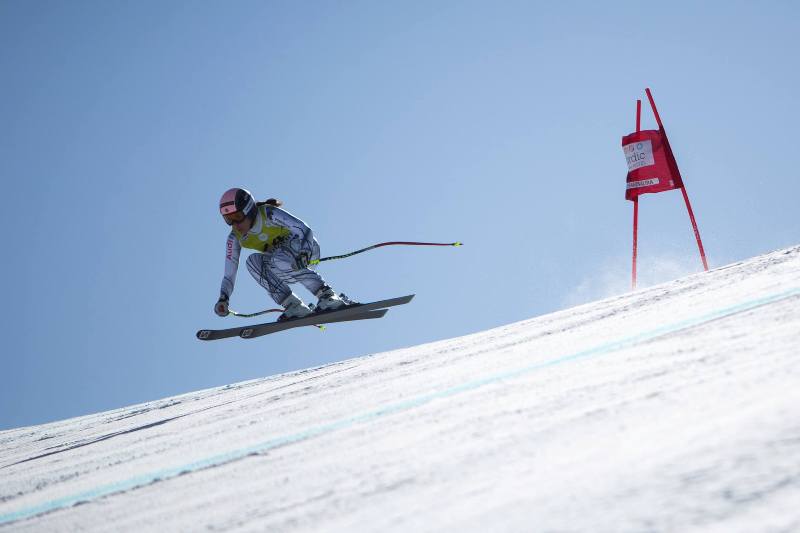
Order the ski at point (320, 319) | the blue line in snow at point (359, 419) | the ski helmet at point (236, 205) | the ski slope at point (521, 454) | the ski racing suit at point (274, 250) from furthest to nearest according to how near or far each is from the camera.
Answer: the ski at point (320, 319), the ski racing suit at point (274, 250), the ski helmet at point (236, 205), the blue line in snow at point (359, 419), the ski slope at point (521, 454)

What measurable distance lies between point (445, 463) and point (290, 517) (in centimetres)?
36

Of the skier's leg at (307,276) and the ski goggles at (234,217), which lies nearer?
the ski goggles at (234,217)

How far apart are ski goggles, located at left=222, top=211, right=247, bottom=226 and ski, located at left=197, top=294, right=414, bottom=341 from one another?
1246 mm

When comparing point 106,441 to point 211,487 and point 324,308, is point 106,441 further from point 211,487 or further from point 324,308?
point 324,308

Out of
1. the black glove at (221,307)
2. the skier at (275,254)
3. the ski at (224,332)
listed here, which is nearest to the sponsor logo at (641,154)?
the ski at (224,332)

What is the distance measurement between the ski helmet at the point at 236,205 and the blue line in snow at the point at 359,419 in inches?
239

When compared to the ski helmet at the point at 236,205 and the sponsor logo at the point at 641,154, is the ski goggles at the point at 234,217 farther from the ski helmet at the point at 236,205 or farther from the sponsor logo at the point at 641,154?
the sponsor logo at the point at 641,154

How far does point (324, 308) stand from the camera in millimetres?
9086

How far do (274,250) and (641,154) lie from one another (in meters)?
5.39

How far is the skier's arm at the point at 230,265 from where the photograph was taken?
8969 millimetres

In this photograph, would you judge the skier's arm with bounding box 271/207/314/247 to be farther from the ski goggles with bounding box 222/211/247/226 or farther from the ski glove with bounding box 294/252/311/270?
the ski goggles with bounding box 222/211/247/226

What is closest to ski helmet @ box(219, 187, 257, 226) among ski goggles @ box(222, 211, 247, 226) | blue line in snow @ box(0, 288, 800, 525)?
ski goggles @ box(222, 211, 247, 226)

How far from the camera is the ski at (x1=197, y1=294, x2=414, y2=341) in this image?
909cm

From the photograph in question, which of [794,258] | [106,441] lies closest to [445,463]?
[106,441]
